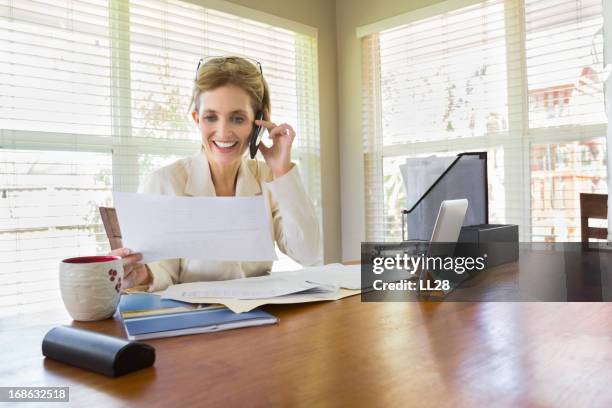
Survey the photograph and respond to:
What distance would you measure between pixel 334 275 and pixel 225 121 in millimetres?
602

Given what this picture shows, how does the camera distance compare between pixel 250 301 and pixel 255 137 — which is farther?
pixel 255 137

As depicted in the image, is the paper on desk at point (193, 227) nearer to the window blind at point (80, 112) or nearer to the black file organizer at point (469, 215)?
the black file organizer at point (469, 215)

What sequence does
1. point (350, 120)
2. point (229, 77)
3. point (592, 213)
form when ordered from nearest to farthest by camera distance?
point (229, 77), point (592, 213), point (350, 120)

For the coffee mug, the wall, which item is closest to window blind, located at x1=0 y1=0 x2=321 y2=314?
the wall

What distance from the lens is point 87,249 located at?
242cm

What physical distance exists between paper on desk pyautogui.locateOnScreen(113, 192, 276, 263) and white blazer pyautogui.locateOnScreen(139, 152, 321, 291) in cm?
41

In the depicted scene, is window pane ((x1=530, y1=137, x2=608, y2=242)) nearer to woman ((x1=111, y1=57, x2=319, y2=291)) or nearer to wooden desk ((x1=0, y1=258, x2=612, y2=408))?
woman ((x1=111, y1=57, x2=319, y2=291))

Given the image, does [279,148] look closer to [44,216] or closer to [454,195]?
[454,195]

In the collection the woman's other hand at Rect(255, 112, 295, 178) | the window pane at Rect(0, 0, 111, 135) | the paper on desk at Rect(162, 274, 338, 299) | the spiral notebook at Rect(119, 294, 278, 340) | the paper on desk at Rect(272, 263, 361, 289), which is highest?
the window pane at Rect(0, 0, 111, 135)

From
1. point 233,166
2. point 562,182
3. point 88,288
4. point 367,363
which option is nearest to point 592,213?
point 562,182

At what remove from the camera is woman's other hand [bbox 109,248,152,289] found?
1041mm

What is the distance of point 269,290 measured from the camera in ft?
3.33

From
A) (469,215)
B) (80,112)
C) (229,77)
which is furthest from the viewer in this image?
(80,112)

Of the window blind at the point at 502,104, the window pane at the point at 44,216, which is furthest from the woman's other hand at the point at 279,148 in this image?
the window blind at the point at 502,104
